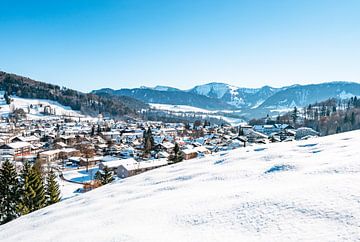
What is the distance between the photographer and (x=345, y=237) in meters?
4.34

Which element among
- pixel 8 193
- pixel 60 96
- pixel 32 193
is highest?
pixel 60 96

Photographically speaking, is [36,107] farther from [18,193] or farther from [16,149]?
[18,193]

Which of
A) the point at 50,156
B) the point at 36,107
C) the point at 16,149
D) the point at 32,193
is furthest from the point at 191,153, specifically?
the point at 36,107

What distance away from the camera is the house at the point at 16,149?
59.2 m

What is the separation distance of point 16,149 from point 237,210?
218 feet

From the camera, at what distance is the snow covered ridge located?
5.07m

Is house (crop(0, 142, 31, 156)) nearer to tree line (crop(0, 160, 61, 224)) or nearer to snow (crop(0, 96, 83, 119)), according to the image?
tree line (crop(0, 160, 61, 224))

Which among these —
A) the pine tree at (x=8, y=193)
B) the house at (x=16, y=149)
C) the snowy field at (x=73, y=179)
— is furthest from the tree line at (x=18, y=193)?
the house at (x=16, y=149)

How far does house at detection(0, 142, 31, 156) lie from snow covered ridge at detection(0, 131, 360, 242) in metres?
57.4

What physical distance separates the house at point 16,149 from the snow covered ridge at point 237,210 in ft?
188

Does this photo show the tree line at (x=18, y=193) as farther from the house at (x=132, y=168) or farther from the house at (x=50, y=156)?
the house at (x=50, y=156)

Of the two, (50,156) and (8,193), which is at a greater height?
(8,193)

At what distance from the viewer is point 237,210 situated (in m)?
6.20

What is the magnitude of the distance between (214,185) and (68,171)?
40.4m
